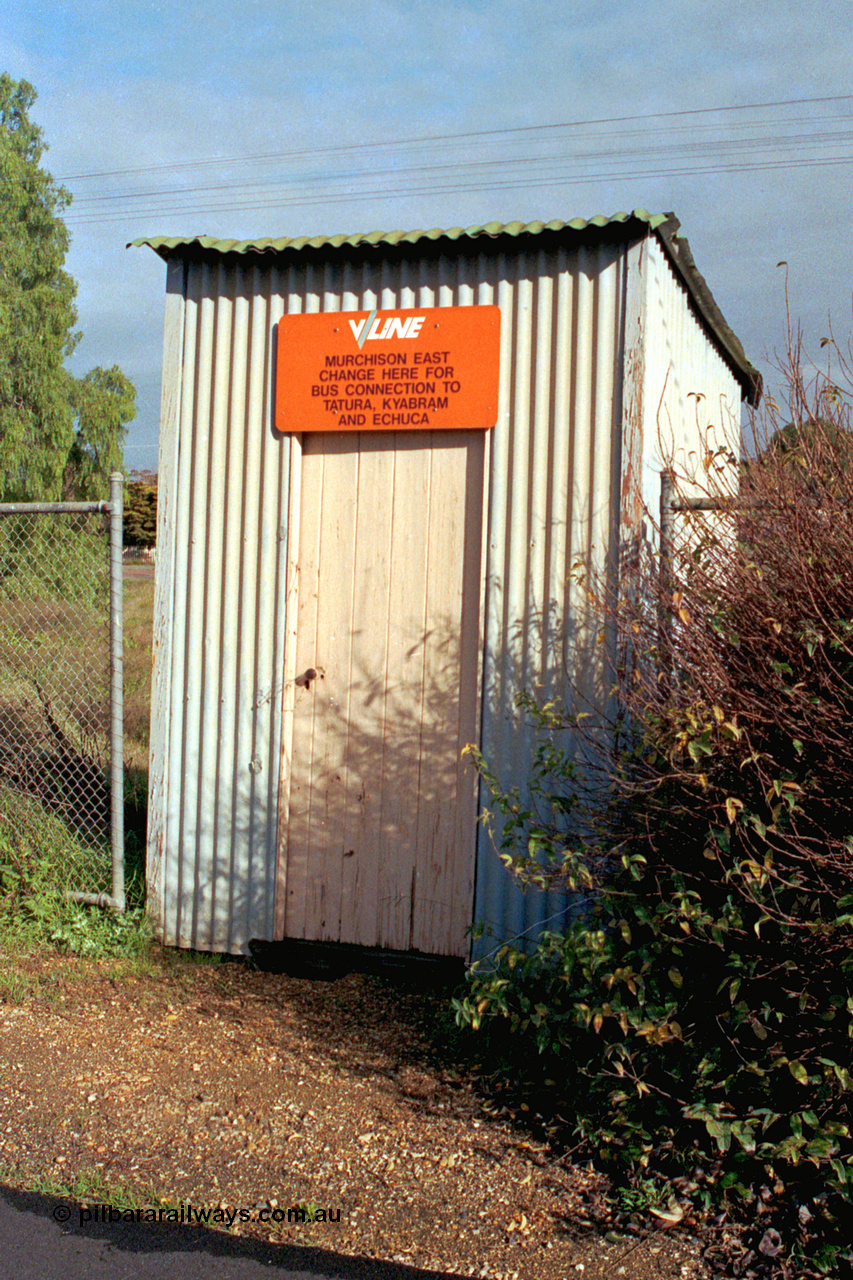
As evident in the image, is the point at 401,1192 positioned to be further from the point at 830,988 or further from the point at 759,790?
the point at 759,790

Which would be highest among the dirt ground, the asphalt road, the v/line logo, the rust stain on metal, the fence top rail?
the v/line logo

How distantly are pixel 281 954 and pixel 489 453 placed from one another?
8.63ft

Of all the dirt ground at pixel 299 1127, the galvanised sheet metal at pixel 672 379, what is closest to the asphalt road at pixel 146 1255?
the dirt ground at pixel 299 1127

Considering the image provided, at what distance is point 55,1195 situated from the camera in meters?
3.09

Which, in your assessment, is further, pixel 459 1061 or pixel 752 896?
Answer: pixel 459 1061

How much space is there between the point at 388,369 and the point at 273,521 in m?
0.92

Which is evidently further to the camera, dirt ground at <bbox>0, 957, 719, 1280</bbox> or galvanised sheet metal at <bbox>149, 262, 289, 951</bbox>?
galvanised sheet metal at <bbox>149, 262, 289, 951</bbox>

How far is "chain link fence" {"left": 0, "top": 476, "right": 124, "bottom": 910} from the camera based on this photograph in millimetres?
5297

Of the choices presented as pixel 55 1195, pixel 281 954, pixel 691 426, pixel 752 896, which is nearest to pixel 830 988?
pixel 752 896

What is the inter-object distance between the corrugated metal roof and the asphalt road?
3.57 m

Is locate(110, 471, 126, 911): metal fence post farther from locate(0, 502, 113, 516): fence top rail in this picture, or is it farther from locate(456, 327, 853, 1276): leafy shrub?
locate(456, 327, 853, 1276): leafy shrub

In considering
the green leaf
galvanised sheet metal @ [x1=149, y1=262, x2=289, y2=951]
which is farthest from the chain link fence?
the green leaf

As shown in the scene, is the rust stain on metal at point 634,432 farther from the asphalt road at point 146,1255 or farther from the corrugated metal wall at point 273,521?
the asphalt road at point 146,1255

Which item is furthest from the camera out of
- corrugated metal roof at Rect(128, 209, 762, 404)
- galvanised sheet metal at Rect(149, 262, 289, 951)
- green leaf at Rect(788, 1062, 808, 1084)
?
galvanised sheet metal at Rect(149, 262, 289, 951)
